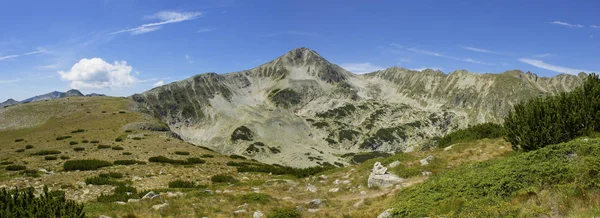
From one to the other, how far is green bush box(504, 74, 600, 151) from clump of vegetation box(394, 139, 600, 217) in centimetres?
687

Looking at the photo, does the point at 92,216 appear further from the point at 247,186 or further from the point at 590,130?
the point at 590,130

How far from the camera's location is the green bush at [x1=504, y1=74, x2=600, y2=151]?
57.9 feet

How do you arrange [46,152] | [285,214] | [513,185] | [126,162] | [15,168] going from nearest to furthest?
[513,185] → [285,214] → [15,168] → [126,162] → [46,152]

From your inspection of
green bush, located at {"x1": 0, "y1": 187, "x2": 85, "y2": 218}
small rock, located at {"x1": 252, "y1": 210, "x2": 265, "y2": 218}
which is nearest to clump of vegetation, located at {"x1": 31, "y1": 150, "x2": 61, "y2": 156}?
green bush, located at {"x1": 0, "y1": 187, "x2": 85, "y2": 218}

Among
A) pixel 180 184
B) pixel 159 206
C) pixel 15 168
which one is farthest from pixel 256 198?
pixel 15 168

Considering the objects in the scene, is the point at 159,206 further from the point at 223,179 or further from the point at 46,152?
the point at 46,152

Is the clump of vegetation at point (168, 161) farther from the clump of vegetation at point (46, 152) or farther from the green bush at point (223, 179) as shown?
the clump of vegetation at point (46, 152)

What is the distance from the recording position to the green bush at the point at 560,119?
57.9 ft

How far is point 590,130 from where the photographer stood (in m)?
17.3

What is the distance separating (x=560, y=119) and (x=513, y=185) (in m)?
11.0

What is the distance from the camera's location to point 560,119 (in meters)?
17.8

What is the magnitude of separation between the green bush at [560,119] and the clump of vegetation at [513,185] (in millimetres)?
6873

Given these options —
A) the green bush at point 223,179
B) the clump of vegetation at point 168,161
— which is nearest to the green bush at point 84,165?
the clump of vegetation at point 168,161

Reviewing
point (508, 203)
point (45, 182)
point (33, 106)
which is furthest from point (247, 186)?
point (33, 106)
